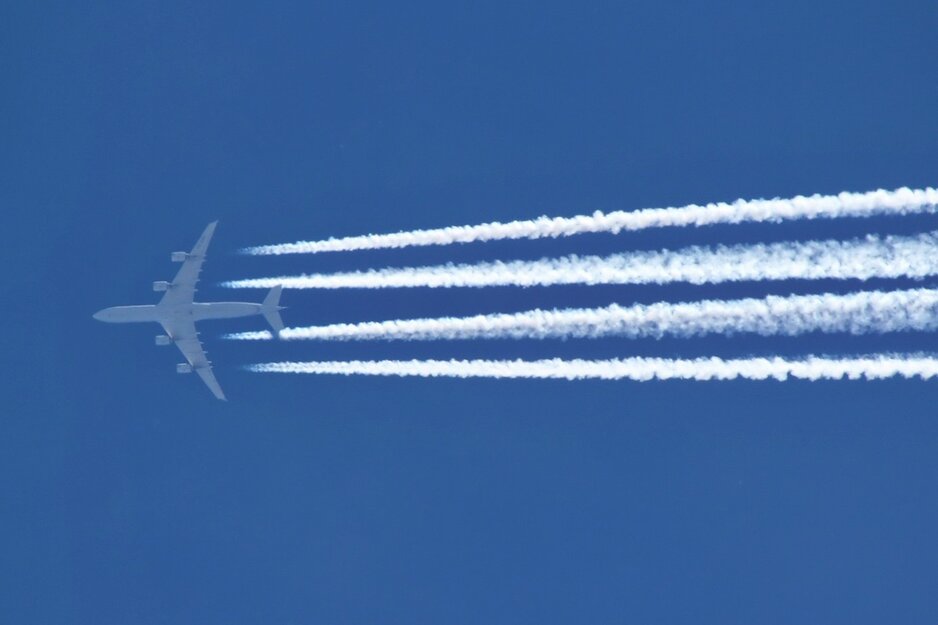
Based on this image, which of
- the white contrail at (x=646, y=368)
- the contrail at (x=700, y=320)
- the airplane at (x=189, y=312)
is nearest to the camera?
the contrail at (x=700, y=320)

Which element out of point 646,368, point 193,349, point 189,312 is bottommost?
point 646,368

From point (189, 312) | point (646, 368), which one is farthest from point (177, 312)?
point (646, 368)

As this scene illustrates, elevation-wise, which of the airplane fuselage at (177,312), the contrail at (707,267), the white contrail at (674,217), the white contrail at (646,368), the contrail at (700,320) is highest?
the white contrail at (674,217)

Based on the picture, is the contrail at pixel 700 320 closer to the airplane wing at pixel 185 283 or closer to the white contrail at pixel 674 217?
the white contrail at pixel 674 217

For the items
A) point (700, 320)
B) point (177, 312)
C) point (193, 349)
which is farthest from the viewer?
point (193, 349)

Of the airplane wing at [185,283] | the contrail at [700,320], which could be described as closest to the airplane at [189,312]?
the airplane wing at [185,283]

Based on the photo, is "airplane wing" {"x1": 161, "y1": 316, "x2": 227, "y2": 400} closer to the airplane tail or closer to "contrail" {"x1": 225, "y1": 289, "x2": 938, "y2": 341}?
the airplane tail

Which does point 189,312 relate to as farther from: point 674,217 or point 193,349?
point 674,217

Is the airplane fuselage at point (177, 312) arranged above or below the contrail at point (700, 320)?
above

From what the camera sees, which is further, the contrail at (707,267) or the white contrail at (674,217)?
the white contrail at (674,217)
